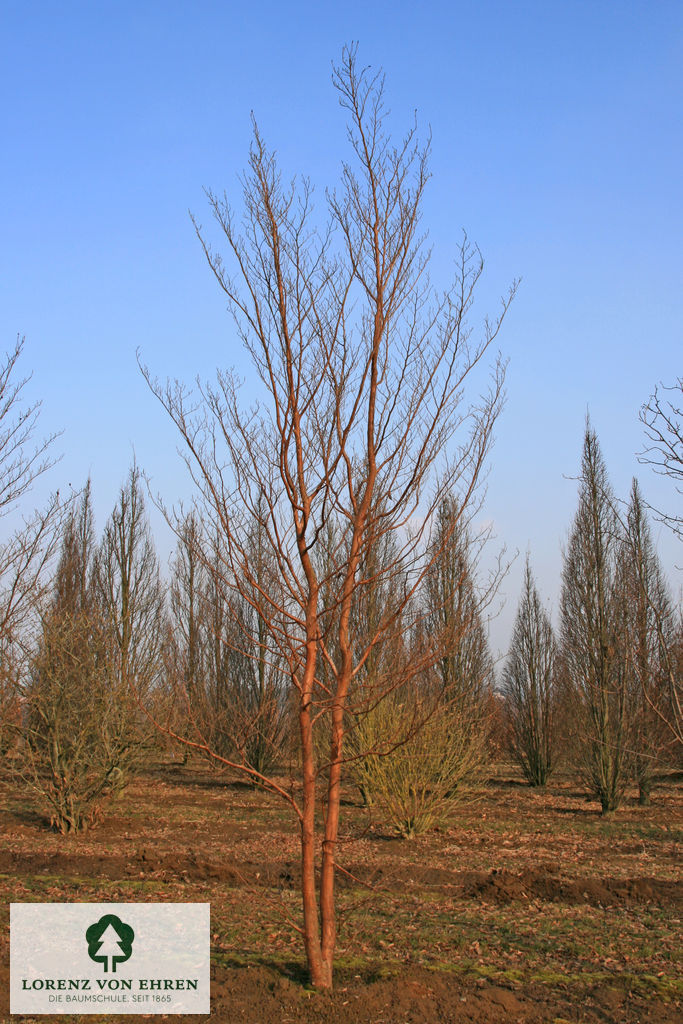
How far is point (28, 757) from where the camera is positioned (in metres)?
10.9

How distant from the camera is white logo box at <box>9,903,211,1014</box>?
452 centimetres

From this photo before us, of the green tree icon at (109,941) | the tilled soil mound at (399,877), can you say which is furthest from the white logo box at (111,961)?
Answer: the tilled soil mound at (399,877)

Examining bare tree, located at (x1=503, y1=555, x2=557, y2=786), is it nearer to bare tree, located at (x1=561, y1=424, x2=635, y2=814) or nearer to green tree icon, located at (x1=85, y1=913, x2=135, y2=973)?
bare tree, located at (x1=561, y1=424, x2=635, y2=814)

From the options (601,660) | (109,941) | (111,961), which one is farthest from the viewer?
(601,660)

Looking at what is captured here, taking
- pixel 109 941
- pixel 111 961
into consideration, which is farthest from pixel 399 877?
pixel 111 961

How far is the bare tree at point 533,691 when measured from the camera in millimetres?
21203

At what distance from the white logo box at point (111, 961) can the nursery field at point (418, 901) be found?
0.13 meters

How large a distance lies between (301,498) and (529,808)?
13.8 metres

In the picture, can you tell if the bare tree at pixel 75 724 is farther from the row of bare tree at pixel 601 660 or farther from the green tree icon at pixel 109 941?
the row of bare tree at pixel 601 660

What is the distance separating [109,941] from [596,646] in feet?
44.5

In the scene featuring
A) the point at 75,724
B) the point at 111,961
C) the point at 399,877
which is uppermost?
the point at 75,724

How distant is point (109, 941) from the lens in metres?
5.34

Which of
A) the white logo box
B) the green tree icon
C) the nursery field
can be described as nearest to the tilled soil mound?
the nursery field

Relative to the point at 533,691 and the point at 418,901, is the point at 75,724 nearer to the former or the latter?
the point at 418,901
